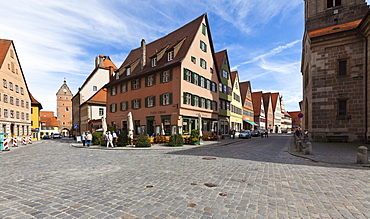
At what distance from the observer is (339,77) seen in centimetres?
2078

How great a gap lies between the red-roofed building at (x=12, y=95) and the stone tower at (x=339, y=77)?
42575 mm

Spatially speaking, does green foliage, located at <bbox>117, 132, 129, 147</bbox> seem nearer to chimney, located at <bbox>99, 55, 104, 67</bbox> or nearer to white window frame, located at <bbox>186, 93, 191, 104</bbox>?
white window frame, located at <bbox>186, 93, 191, 104</bbox>

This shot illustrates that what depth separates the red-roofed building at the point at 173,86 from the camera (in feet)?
79.2

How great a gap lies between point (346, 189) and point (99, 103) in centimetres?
4343

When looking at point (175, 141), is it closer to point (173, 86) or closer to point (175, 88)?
point (175, 88)

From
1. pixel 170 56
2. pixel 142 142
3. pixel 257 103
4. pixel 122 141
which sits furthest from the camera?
pixel 257 103

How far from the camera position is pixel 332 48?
69.9 ft

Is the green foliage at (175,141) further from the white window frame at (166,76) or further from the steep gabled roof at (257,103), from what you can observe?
the steep gabled roof at (257,103)

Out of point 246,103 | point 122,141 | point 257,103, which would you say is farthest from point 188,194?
point 257,103

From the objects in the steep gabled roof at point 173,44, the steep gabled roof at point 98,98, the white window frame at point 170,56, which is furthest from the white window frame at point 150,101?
the steep gabled roof at point 98,98

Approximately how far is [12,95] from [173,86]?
Result: 29.2m

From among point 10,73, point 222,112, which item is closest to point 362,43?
point 222,112

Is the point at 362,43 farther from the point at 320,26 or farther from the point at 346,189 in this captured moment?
the point at 346,189

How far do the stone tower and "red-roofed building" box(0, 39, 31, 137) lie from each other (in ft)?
140
